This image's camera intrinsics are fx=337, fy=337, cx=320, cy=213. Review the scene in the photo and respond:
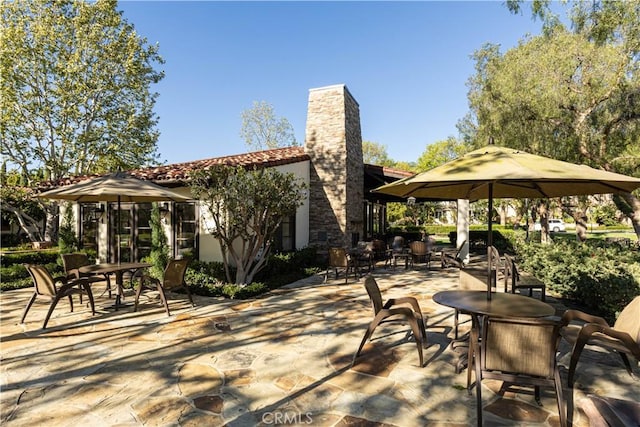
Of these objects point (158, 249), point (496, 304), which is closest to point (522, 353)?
point (496, 304)

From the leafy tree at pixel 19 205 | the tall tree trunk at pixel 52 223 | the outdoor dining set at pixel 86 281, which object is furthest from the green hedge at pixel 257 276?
the tall tree trunk at pixel 52 223

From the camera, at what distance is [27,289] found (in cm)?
855

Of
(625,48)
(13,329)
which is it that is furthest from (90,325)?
(625,48)

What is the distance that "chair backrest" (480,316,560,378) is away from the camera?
271 cm

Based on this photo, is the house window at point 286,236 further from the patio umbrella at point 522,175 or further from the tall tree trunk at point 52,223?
the tall tree trunk at point 52,223

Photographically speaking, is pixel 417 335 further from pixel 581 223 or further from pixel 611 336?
pixel 581 223

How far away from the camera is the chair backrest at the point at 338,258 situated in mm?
8969

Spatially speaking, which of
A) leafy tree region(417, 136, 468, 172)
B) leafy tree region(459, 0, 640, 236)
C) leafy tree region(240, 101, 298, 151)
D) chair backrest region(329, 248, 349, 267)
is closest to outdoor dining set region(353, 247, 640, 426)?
chair backrest region(329, 248, 349, 267)

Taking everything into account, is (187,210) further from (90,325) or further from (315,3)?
(315,3)

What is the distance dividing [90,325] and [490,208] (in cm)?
618

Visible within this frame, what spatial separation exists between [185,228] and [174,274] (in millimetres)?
3758

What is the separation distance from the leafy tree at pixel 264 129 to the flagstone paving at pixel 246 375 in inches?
1073

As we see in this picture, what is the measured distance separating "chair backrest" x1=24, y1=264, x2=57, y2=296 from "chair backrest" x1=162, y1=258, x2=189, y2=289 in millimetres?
1617

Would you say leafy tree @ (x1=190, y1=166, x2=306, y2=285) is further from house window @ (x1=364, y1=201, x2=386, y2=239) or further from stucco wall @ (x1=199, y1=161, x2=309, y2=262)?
house window @ (x1=364, y1=201, x2=386, y2=239)
